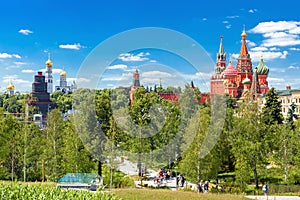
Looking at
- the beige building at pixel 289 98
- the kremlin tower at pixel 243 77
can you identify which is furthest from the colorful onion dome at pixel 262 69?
the beige building at pixel 289 98

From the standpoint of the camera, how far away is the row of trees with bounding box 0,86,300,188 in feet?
61.2

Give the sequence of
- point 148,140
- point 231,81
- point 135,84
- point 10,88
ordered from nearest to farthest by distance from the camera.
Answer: point 135,84, point 148,140, point 231,81, point 10,88

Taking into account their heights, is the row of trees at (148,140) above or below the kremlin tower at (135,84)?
below

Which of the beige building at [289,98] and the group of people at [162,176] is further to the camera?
the beige building at [289,98]

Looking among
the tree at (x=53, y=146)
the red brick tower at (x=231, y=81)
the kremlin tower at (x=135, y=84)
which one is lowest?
the tree at (x=53, y=146)

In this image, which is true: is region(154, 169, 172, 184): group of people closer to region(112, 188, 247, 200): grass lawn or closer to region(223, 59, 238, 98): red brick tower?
region(112, 188, 247, 200): grass lawn

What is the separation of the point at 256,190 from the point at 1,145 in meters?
13.5

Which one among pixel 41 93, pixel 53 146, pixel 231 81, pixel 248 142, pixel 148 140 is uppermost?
pixel 231 81

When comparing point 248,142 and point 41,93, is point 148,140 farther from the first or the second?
point 41,93

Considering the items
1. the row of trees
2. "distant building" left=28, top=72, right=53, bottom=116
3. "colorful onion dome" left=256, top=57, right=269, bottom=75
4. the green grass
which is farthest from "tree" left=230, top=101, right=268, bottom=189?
"colorful onion dome" left=256, top=57, right=269, bottom=75

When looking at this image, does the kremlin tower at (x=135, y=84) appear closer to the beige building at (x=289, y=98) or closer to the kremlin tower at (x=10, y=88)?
the beige building at (x=289, y=98)

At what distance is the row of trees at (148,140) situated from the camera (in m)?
18.6

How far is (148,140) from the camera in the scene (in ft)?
65.7

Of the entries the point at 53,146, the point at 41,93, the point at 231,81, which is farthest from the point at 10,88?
the point at 53,146
